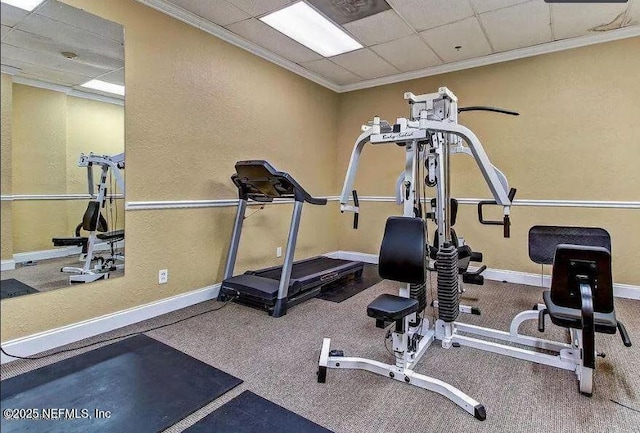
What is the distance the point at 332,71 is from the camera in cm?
478

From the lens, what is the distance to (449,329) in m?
2.61

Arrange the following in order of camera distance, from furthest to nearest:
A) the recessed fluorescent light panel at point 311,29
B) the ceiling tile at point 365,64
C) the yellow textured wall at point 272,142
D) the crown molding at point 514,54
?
1. the ceiling tile at point 365,64
2. the crown molding at point 514,54
3. the recessed fluorescent light panel at point 311,29
4. the yellow textured wall at point 272,142

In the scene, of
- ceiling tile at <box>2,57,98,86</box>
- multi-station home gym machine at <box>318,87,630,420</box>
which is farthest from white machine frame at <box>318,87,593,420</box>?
ceiling tile at <box>2,57,98,86</box>

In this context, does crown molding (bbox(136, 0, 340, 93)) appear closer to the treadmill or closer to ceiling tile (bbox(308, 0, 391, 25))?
ceiling tile (bbox(308, 0, 391, 25))

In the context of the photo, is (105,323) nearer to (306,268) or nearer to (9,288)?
(306,268)

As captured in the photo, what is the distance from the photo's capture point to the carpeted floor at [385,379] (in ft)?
5.83

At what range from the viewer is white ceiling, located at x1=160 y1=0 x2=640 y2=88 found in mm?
3076

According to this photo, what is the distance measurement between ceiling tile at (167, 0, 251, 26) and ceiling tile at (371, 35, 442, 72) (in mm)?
1544

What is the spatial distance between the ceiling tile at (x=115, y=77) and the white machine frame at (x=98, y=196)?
564mm

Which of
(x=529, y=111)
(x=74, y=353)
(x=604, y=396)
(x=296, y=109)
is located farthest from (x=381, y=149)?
(x=74, y=353)

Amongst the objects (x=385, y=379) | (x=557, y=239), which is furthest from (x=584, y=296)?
(x=557, y=239)

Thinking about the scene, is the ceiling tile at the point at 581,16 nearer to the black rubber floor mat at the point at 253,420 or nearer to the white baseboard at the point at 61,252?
the black rubber floor mat at the point at 253,420

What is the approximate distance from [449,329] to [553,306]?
746 millimetres

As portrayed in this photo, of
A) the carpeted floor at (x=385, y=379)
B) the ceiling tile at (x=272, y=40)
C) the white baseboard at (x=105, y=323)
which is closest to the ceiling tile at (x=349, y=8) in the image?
the ceiling tile at (x=272, y=40)
